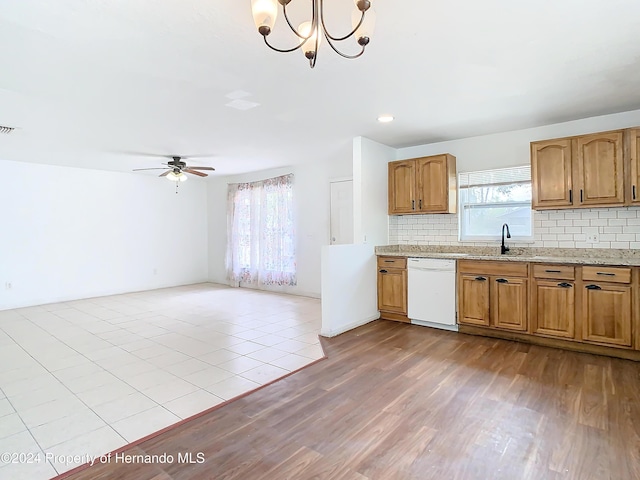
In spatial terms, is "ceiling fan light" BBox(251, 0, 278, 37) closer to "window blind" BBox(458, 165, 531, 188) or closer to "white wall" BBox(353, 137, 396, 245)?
"white wall" BBox(353, 137, 396, 245)

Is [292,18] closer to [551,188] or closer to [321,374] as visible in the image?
[321,374]

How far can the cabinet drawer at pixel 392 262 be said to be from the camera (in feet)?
15.2

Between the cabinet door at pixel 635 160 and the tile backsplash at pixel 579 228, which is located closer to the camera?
the cabinet door at pixel 635 160

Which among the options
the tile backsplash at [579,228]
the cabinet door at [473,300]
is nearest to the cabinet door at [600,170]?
the tile backsplash at [579,228]

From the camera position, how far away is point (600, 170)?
3562 millimetres

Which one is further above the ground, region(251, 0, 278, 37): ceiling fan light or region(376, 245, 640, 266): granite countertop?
region(251, 0, 278, 37): ceiling fan light

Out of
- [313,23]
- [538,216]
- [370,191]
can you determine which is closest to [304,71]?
[313,23]

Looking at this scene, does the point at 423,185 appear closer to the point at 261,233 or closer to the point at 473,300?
the point at 473,300

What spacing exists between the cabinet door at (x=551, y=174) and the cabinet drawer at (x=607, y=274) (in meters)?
0.74

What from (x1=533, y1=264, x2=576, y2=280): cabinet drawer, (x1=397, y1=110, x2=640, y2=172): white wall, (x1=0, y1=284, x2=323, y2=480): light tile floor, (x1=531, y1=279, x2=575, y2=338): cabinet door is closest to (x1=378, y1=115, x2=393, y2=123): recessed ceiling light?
(x1=397, y1=110, x2=640, y2=172): white wall

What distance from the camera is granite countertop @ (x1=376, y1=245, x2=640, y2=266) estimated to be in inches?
139

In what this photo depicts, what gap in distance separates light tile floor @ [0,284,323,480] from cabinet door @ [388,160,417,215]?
77.7 inches

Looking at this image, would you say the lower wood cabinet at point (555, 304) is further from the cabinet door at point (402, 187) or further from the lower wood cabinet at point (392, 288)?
the cabinet door at point (402, 187)

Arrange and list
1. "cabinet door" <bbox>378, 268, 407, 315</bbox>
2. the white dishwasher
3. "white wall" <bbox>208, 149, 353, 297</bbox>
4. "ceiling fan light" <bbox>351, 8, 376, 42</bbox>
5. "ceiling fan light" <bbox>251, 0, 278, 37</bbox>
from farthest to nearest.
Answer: "white wall" <bbox>208, 149, 353, 297</bbox> → "cabinet door" <bbox>378, 268, 407, 315</bbox> → the white dishwasher → "ceiling fan light" <bbox>351, 8, 376, 42</bbox> → "ceiling fan light" <bbox>251, 0, 278, 37</bbox>
